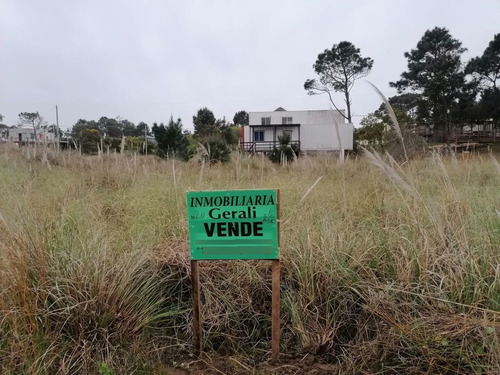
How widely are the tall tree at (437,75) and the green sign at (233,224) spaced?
27159 mm

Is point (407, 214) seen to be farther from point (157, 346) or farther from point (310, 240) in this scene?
point (157, 346)

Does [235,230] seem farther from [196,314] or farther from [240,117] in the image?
[240,117]

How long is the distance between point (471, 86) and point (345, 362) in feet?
104

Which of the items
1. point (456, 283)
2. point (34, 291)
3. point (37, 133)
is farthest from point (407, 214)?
point (37, 133)

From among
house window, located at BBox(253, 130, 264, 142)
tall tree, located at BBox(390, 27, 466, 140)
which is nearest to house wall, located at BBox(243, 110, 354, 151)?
house window, located at BBox(253, 130, 264, 142)

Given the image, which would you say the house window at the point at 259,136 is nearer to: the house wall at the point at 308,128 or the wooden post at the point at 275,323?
the house wall at the point at 308,128

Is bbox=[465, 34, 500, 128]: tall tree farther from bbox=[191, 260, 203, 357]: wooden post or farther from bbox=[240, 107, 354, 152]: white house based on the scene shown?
bbox=[191, 260, 203, 357]: wooden post

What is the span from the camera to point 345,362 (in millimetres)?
1649

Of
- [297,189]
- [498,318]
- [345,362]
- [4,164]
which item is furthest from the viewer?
[4,164]

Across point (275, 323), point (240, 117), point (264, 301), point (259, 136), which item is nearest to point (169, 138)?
point (264, 301)

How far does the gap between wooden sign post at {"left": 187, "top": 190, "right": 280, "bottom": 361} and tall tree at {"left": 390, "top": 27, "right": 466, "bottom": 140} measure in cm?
2716

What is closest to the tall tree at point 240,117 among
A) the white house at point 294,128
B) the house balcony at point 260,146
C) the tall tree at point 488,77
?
the white house at point 294,128

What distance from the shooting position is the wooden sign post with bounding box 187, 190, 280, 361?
5.63ft

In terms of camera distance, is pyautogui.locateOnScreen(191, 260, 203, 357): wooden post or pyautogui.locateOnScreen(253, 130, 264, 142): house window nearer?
pyautogui.locateOnScreen(191, 260, 203, 357): wooden post
